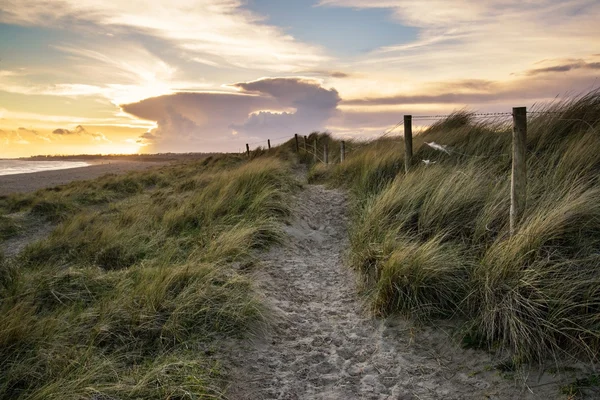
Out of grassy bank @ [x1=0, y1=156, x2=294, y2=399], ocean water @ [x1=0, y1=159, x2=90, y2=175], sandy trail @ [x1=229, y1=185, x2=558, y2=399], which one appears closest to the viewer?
grassy bank @ [x1=0, y1=156, x2=294, y2=399]

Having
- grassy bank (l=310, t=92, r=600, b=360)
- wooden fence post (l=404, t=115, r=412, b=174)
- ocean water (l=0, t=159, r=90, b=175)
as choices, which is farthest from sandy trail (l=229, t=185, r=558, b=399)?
ocean water (l=0, t=159, r=90, b=175)

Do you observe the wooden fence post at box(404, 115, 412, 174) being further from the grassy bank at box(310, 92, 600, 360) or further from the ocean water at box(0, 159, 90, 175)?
the ocean water at box(0, 159, 90, 175)

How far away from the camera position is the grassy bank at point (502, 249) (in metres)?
3.32

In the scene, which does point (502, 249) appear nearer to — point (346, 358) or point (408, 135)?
point (346, 358)

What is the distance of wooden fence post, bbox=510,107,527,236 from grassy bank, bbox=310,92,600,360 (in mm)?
155

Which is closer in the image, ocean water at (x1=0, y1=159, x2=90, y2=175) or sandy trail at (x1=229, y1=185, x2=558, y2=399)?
sandy trail at (x1=229, y1=185, x2=558, y2=399)

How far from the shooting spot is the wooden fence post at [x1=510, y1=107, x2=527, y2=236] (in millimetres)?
4410

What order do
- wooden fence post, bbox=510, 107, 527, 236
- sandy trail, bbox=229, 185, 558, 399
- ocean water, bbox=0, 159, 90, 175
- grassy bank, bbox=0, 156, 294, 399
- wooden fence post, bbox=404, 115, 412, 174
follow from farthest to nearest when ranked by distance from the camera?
ocean water, bbox=0, 159, 90, 175 → wooden fence post, bbox=404, 115, 412, 174 → wooden fence post, bbox=510, 107, 527, 236 → sandy trail, bbox=229, 185, 558, 399 → grassy bank, bbox=0, 156, 294, 399

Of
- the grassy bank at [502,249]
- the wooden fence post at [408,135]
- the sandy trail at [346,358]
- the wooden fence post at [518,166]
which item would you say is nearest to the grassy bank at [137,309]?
the sandy trail at [346,358]

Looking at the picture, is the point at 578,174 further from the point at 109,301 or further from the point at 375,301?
the point at 109,301

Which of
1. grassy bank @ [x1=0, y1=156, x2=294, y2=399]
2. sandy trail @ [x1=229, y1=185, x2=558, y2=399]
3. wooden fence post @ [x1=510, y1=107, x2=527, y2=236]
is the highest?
wooden fence post @ [x1=510, y1=107, x2=527, y2=236]

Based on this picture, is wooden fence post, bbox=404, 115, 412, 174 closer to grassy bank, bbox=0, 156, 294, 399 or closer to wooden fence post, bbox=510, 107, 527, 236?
grassy bank, bbox=0, 156, 294, 399

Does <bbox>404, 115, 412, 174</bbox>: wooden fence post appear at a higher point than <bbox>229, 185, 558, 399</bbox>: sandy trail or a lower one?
higher

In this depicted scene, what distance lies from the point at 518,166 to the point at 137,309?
4.20 m
